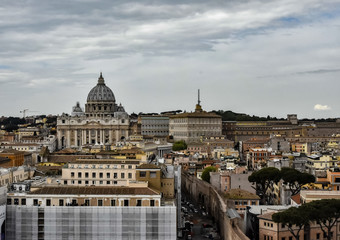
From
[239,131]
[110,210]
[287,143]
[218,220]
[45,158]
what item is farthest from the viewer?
[239,131]

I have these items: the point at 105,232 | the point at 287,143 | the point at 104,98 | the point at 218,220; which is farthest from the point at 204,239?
the point at 104,98

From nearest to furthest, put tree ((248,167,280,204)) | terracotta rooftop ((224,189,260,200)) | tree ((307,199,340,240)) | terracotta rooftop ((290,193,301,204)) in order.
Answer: tree ((307,199,340,240)) < terracotta rooftop ((290,193,301,204)) < terracotta rooftop ((224,189,260,200)) < tree ((248,167,280,204))

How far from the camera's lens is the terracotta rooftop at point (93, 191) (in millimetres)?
28625

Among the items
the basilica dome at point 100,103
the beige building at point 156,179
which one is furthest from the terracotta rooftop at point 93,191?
the basilica dome at point 100,103

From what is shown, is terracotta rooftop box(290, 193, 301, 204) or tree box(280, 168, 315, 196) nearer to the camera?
terracotta rooftop box(290, 193, 301, 204)

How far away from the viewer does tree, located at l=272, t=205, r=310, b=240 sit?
27.4m

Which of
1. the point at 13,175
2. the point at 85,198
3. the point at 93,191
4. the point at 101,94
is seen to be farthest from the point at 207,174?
the point at 101,94

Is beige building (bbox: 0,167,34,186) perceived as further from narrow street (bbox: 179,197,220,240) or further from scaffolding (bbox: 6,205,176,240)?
narrow street (bbox: 179,197,220,240)

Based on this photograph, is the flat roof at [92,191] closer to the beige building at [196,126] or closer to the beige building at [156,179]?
the beige building at [156,179]

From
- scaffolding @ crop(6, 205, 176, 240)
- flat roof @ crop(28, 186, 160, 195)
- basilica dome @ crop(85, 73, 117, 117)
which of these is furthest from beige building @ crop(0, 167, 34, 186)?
basilica dome @ crop(85, 73, 117, 117)

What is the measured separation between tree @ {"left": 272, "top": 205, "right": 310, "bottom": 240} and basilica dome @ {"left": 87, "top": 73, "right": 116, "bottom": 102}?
107191 millimetres

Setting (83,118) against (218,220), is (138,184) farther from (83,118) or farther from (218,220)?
(83,118)

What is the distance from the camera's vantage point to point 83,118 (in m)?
122

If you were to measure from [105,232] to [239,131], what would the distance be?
83768 millimetres
